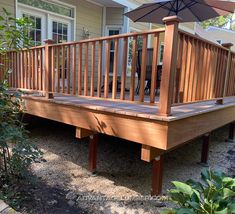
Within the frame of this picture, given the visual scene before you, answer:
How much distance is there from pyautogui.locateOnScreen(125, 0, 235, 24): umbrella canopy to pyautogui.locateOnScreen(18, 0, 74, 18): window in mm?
1967

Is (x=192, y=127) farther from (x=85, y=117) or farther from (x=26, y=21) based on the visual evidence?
(x=26, y=21)

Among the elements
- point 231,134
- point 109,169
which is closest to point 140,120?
point 109,169

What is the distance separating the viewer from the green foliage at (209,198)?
185cm

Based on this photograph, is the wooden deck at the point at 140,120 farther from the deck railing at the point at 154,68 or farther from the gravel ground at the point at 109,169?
the gravel ground at the point at 109,169

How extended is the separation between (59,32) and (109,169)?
4.03 m

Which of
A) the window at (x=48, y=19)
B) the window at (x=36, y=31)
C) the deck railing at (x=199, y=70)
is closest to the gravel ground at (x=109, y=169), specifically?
the deck railing at (x=199, y=70)

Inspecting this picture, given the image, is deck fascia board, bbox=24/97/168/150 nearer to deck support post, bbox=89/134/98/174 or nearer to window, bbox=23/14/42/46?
deck support post, bbox=89/134/98/174

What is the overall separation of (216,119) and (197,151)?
1.43 metres

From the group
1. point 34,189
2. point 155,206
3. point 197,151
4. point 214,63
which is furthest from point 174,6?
point 34,189

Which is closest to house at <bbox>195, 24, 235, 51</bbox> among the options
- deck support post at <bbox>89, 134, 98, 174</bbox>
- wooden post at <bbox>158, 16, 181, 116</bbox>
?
deck support post at <bbox>89, 134, 98, 174</bbox>

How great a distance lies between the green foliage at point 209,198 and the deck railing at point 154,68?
0.71 meters

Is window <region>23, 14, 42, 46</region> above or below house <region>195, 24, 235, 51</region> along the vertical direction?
below

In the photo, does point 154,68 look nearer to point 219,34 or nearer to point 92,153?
point 92,153

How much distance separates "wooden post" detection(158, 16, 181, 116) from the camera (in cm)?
219
